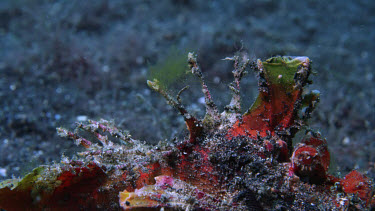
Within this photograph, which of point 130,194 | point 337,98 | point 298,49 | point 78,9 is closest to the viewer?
point 130,194

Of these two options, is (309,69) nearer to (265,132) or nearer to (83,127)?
(265,132)

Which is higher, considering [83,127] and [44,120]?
[44,120]

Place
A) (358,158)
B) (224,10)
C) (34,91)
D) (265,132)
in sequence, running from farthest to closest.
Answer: (224,10)
(34,91)
(358,158)
(265,132)

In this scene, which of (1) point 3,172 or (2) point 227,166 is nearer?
(2) point 227,166

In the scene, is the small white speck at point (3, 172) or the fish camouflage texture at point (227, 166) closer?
the fish camouflage texture at point (227, 166)

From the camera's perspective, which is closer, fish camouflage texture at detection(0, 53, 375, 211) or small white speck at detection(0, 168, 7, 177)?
fish camouflage texture at detection(0, 53, 375, 211)

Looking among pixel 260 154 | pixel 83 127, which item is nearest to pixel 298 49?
pixel 260 154

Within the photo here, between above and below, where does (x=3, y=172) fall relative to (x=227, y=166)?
above

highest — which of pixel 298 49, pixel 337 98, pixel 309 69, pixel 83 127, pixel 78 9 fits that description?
pixel 78 9
